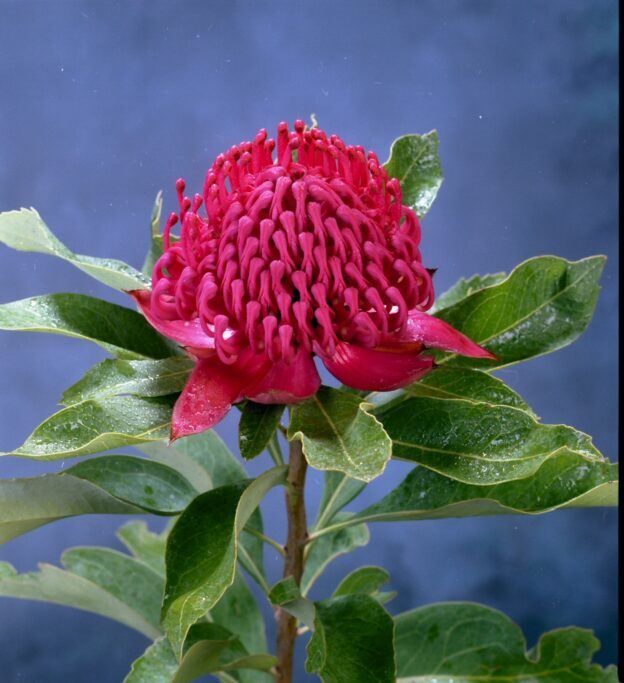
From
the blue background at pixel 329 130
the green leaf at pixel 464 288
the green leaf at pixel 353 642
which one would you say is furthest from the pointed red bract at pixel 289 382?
the blue background at pixel 329 130

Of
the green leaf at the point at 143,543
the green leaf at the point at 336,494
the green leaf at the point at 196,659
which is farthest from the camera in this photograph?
the green leaf at the point at 143,543

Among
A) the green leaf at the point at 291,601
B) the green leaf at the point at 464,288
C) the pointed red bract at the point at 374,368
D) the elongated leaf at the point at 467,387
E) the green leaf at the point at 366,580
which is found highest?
the green leaf at the point at 464,288

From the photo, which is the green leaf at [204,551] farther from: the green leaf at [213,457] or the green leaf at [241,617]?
the green leaf at [241,617]

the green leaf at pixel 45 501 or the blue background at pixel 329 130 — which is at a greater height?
the blue background at pixel 329 130

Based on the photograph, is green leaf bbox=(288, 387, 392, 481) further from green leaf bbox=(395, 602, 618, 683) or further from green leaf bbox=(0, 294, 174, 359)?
green leaf bbox=(395, 602, 618, 683)

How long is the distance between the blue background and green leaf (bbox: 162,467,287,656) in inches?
28.9

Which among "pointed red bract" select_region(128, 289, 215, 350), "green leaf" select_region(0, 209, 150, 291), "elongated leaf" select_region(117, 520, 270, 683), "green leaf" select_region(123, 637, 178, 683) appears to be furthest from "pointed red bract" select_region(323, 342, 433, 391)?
"elongated leaf" select_region(117, 520, 270, 683)

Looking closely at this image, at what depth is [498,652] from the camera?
1222 mm

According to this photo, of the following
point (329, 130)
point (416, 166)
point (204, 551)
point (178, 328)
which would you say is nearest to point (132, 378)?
point (178, 328)

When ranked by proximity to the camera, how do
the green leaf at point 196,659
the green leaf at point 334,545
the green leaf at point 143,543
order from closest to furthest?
the green leaf at point 196,659 < the green leaf at point 334,545 < the green leaf at point 143,543

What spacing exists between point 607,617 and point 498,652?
692mm

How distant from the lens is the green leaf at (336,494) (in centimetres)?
117

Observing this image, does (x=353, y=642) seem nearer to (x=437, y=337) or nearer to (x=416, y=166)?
(x=437, y=337)

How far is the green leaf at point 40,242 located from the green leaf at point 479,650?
527 mm
